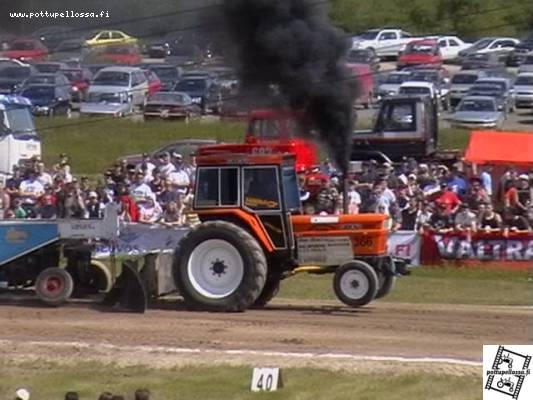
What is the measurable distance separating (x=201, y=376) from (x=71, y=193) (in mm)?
11135

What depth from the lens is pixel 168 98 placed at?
42.0 metres

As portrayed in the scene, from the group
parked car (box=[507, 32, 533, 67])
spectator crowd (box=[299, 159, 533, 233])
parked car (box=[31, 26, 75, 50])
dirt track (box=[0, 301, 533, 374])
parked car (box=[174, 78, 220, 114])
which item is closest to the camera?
dirt track (box=[0, 301, 533, 374])

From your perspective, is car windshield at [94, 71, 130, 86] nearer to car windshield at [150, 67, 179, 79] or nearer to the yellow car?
car windshield at [150, 67, 179, 79]

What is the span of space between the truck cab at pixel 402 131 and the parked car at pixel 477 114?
608 centimetres

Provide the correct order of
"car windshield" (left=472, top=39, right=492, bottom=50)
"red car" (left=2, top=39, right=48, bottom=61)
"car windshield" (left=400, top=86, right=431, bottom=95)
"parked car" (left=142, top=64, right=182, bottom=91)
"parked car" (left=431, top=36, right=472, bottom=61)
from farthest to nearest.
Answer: "car windshield" (left=472, top=39, right=492, bottom=50)
"parked car" (left=431, top=36, right=472, bottom=61)
"parked car" (left=142, top=64, right=182, bottom=91)
"car windshield" (left=400, top=86, right=431, bottom=95)
"red car" (left=2, top=39, right=48, bottom=61)

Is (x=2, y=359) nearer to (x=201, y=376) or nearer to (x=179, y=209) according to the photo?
(x=201, y=376)

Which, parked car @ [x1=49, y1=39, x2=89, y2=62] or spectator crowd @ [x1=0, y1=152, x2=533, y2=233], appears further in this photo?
parked car @ [x1=49, y1=39, x2=89, y2=62]

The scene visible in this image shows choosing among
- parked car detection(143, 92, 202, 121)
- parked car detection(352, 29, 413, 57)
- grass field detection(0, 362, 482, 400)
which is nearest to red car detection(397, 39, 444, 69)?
parked car detection(352, 29, 413, 57)

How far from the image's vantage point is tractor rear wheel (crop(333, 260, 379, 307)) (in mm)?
18391

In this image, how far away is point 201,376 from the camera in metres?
14.6

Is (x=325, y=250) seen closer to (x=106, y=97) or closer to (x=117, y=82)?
(x=117, y=82)

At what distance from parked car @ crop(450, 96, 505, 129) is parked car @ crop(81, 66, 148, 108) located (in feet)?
28.1

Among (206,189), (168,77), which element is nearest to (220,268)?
(206,189)

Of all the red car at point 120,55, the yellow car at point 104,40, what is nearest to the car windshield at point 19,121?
the red car at point 120,55
